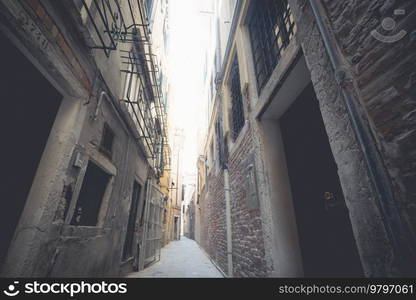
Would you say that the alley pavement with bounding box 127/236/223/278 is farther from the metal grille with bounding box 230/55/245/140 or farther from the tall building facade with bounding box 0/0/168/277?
the metal grille with bounding box 230/55/245/140

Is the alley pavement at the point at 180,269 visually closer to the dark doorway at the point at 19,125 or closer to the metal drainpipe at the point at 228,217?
the metal drainpipe at the point at 228,217

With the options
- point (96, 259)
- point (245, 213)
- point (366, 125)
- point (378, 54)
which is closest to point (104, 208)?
point (96, 259)

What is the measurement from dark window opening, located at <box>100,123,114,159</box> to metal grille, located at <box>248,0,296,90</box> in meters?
3.36

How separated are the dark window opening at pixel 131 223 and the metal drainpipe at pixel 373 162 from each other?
20.0ft

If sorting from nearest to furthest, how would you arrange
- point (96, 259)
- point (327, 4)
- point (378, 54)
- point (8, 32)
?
point (378, 54), point (8, 32), point (327, 4), point (96, 259)

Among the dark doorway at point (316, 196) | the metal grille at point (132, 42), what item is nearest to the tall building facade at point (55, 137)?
the metal grille at point (132, 42)

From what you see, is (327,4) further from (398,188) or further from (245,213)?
(245,213)

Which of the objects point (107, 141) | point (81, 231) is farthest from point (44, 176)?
point (107, 141)

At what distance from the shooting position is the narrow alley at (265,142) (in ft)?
3.96

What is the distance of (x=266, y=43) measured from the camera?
3.73 meters

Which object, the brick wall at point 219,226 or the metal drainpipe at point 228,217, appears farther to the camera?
the brick wall at point 219,226

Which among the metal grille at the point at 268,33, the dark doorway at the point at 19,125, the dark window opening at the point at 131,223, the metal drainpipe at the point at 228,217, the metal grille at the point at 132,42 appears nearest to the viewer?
the dark doorway at the point at 19,125

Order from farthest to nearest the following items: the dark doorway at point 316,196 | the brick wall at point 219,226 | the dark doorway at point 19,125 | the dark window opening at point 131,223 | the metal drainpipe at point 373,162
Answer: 1. the brick wall at point 219,226
2. the dark window opening at point 131,223
3. the dark doorway at point 316,196
4. the dark doorway at point 19,125
5. the metal drainpipe at point 373,162

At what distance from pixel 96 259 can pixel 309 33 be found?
4.90 metres
